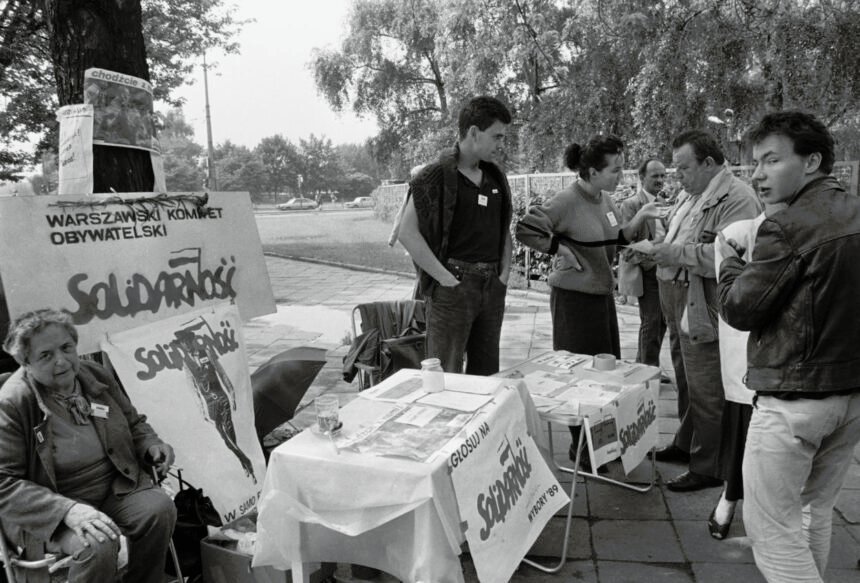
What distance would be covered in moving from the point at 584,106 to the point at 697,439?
9.85m

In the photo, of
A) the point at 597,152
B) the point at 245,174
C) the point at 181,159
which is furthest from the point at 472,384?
the point at 181,159

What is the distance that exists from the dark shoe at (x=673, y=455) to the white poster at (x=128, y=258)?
2268mm

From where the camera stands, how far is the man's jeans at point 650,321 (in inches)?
187

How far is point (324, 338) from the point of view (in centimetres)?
721

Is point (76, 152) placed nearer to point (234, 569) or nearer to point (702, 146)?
point (234, 569)

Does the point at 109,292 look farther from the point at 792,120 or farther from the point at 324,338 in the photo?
Answer: the point at 324,338

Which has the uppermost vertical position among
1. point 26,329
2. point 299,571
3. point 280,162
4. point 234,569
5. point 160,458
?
point 280,162

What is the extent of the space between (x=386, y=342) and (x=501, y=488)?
1.70 m

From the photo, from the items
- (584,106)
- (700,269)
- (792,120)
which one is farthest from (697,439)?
(584,106)

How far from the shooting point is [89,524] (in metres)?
2.18

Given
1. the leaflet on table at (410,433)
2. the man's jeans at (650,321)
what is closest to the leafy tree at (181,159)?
the man's jeans at (650,321)

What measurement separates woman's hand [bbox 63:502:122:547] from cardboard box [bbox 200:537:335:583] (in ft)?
1.41

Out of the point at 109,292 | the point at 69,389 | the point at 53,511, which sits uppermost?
the point at 109,292

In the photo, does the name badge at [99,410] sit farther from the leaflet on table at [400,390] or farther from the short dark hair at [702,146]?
the short dark hair at [702,146]
